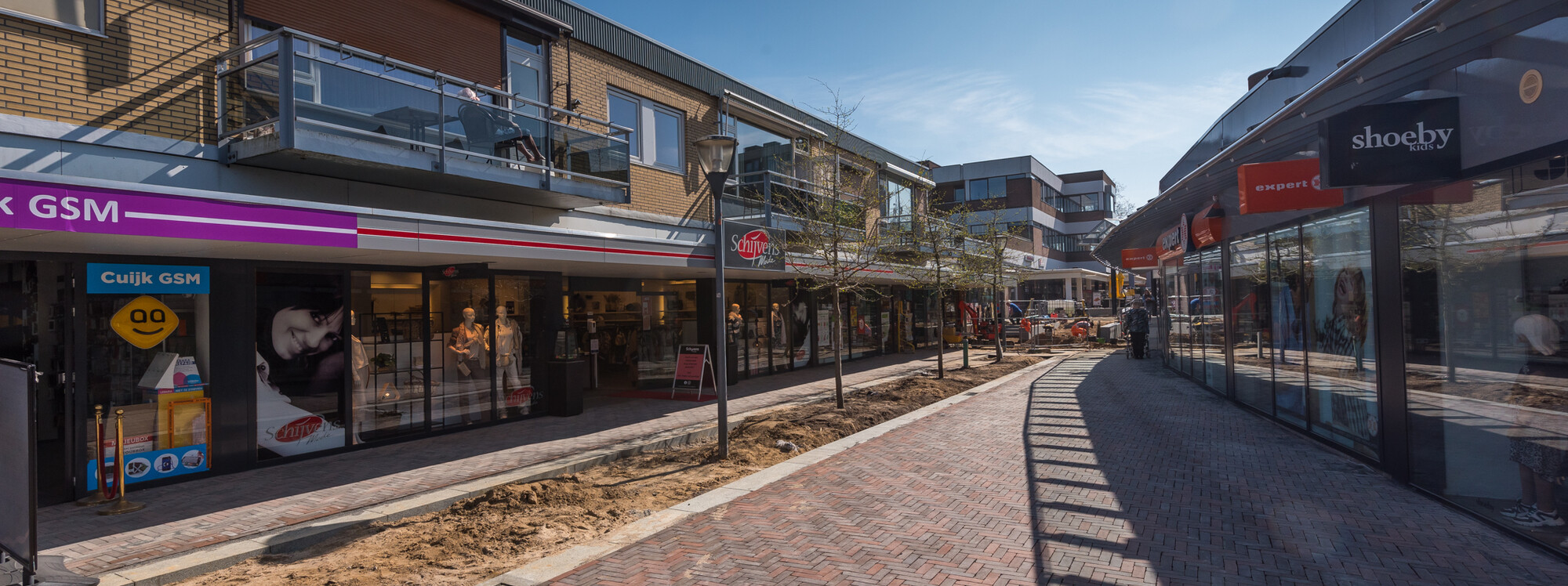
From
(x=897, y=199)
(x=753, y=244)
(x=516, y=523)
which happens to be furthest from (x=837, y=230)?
(x=897, y=199)

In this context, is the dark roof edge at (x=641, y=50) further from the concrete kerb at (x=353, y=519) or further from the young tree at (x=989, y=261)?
the concrete kerb at (x=353, y=519)

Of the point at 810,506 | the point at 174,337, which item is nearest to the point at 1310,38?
the point at 810,506

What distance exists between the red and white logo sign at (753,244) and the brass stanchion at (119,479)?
833 cm

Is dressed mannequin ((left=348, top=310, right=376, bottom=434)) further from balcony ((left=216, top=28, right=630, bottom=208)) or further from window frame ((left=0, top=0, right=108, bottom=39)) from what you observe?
window frame ((left=0, top=0, right=108, bottom=39))

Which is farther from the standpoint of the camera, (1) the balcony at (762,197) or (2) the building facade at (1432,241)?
(1) the balcony at (762,197)

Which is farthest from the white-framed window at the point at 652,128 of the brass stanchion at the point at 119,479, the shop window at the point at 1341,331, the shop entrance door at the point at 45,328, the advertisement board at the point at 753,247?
the shop window at the point at 1341,331

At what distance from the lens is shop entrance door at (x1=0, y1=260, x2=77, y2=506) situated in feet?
22.0

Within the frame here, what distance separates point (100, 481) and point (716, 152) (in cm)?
636

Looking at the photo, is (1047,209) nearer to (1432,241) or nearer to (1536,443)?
(1432,241)

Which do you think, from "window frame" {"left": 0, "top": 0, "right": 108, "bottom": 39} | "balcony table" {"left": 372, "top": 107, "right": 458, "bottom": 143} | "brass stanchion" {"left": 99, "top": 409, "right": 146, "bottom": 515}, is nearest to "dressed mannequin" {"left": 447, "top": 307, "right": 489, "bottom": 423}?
"balcony table" {"left": 372, "top": 107, "right": 458, "bottom": 143}

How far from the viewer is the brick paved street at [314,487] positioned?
18.3ft

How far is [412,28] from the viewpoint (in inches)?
398

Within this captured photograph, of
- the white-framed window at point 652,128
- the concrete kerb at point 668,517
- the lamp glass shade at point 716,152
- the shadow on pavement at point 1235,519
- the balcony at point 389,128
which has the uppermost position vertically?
the white-framed window at point 652,128

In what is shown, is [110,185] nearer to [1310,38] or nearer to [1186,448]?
[1186,448]
